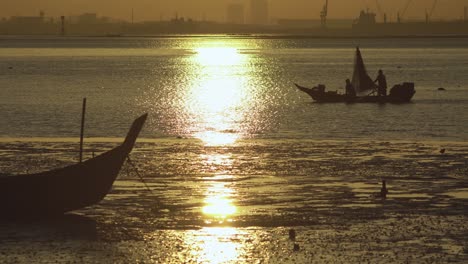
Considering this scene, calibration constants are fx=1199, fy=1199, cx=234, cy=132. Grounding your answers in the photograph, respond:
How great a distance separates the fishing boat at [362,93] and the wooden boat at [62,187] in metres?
41.9

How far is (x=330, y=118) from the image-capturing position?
5747 cm

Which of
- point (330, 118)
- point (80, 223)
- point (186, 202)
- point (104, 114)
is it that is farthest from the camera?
point (104, 114)

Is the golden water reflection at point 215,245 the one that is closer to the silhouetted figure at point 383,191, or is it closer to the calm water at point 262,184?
the calm water at point 262,184

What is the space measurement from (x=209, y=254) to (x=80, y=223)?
176 inches

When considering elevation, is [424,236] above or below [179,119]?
above

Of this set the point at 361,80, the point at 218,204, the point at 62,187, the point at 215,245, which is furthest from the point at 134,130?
the point at 361,80

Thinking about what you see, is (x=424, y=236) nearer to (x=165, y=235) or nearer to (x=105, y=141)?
(x=165, y=235)

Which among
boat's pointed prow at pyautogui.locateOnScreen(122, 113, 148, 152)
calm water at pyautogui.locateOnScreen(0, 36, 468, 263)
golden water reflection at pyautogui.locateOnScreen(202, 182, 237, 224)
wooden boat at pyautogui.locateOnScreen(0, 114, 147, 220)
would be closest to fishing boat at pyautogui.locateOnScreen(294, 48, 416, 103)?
calm water at pyautogui.locateOnScreen(0, 36, 468, 263)

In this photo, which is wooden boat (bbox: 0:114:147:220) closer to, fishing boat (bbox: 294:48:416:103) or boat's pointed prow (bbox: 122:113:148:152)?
boat's pointed prow (bbox: 122:113:148:152)

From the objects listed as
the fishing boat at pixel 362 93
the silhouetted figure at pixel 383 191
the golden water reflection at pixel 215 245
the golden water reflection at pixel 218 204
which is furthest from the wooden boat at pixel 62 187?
the fishing boat at pixel 362 93

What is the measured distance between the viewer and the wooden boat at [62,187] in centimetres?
2639

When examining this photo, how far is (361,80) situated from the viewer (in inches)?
2840

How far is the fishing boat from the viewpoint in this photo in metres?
68.1

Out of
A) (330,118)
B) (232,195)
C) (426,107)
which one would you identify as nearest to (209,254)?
(232,195)
